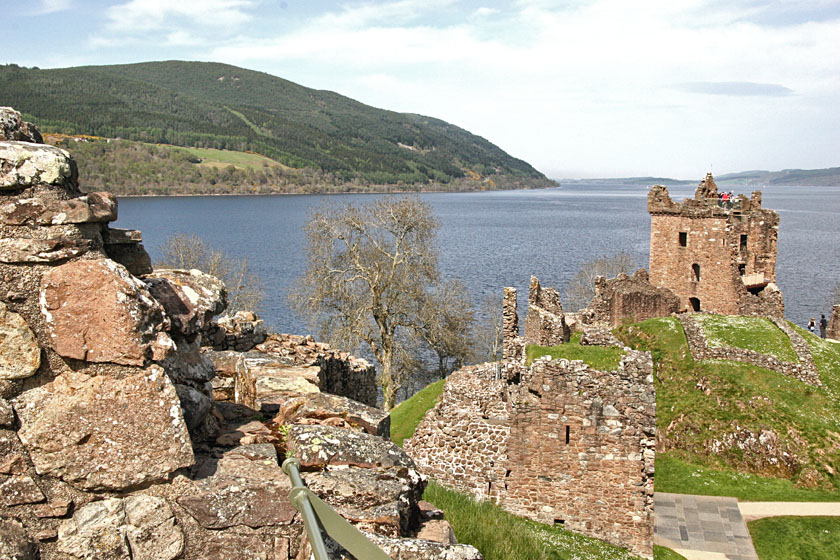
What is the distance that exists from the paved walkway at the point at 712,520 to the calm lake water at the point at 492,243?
99.6 feet

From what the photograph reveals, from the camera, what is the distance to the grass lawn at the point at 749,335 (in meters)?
23.3

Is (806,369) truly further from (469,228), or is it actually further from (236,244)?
(469,228)

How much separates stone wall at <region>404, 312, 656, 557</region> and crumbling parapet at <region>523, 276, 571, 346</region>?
10881mm

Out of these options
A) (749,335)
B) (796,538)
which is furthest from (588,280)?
(796,538)

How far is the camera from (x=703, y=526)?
17188mm

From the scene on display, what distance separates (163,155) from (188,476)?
188187 millimetres

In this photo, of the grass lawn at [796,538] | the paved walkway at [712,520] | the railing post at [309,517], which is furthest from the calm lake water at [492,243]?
the railing post at [309,517]

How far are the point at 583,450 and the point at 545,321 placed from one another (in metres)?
12.0

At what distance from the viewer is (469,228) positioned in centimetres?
12725

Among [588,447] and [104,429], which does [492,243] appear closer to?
[588,447]

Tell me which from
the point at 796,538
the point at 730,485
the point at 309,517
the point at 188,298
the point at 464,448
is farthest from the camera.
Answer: the point at 730,485

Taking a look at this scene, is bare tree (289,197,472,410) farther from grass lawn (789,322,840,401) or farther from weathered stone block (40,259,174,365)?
weathered stone block (40,259,174,365)

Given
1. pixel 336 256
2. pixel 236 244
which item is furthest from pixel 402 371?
pixel 236 244

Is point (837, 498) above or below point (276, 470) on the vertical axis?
below
